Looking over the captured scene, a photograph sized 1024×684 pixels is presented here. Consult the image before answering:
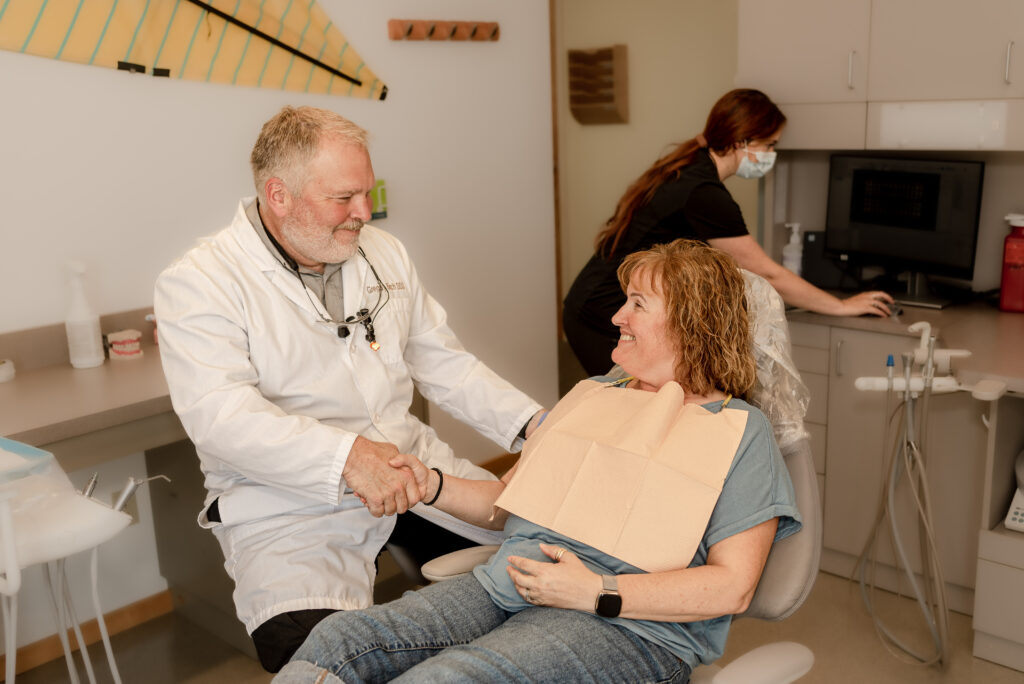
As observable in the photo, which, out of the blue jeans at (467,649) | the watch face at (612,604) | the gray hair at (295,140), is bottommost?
the blue jeans at (467,649)

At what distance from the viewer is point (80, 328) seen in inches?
93.7

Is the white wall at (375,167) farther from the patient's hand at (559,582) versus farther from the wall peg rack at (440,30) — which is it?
the patient's hand at (559,582)

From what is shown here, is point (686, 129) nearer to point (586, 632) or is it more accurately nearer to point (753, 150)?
point (753, 150)

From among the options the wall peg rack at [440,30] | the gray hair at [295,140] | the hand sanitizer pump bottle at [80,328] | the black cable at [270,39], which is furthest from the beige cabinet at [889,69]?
the hand sanitizer pump bottle at [80,328]

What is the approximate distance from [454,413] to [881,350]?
1.30 meters

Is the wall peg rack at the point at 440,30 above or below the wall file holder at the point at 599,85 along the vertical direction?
above

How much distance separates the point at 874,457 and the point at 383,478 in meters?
1.68

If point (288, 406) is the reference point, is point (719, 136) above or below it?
above

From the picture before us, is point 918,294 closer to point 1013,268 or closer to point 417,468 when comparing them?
point 1013,268

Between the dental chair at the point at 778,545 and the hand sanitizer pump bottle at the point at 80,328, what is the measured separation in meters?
1.21

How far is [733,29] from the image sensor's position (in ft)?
12.7

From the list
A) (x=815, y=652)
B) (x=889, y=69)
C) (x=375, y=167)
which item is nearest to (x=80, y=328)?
(x=375, y=167)

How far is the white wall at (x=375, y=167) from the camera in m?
2.42

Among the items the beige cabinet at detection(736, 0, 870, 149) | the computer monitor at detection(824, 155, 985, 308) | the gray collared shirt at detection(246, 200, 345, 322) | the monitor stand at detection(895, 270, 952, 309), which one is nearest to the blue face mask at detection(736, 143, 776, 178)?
the beige cabinet at detection(736, 0, 870, 149)
